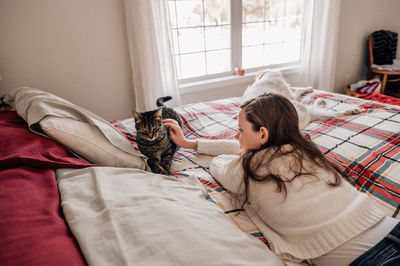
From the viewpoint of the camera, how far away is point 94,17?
7.41ft

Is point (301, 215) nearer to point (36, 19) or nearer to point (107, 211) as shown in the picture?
point (107, 211)

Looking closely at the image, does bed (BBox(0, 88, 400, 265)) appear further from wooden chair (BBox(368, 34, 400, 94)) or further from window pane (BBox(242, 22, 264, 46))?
wooden chair (BBox(368, 34, 400, 94))

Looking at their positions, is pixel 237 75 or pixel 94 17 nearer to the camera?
pixel 94 17

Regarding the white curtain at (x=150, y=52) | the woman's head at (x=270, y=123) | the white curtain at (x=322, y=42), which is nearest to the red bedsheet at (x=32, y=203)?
the woman's head at (x=270, y=123)

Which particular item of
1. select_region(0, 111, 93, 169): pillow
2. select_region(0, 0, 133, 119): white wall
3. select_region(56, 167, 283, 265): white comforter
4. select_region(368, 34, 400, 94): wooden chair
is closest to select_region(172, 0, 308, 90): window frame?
select_region(0, 0, 133, 119): white wall

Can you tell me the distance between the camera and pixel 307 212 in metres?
0.77

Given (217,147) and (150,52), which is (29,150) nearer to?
(217,147)

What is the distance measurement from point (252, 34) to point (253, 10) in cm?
28

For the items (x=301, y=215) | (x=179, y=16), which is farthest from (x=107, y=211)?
(x=179, y=16)

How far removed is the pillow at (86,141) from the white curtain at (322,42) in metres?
3.16

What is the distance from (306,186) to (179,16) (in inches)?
→ 98.1

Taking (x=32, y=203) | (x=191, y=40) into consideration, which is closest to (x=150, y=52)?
(x=191, y=40)

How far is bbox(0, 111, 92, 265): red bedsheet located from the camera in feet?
1.66

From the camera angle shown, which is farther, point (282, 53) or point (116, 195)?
point (282, 53)
